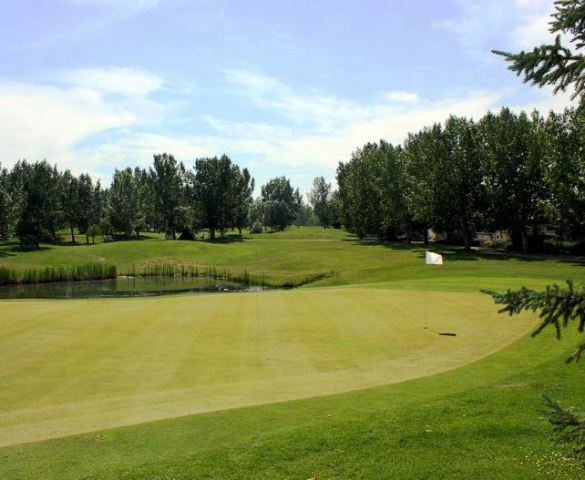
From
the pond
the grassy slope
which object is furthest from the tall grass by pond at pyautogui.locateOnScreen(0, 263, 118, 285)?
the grassy slope

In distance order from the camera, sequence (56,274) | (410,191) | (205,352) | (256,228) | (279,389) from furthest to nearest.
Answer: (256,228)
(410,191)
(56,274)
(205,352)
(279,389)

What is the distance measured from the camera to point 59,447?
8.91m

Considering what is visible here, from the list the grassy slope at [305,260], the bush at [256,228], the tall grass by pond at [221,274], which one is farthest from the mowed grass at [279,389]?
the bush at [256,228]

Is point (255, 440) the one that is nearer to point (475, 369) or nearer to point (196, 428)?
point (196, 428)

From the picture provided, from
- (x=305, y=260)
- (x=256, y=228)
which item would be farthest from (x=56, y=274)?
(x=256, y=228)

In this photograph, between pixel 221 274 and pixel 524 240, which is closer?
pixel 524 240

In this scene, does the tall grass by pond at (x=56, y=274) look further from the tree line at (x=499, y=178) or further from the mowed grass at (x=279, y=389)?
the tree line at (x=499, y=178)

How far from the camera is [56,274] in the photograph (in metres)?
57.2

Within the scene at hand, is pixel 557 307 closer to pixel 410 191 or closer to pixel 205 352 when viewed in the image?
pixel 205 352

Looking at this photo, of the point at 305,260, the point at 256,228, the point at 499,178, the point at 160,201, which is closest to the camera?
the point at 499,178

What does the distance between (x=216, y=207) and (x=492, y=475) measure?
4203 inches

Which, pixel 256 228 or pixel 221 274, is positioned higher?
pixel 256 228

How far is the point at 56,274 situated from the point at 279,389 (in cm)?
5112

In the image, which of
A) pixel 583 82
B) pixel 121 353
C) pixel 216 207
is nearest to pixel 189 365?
pixel 121 353
